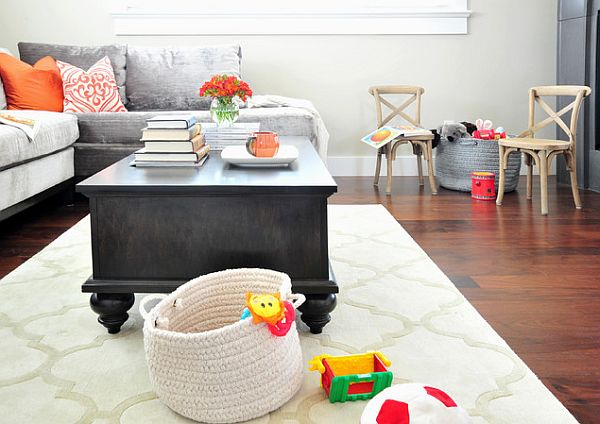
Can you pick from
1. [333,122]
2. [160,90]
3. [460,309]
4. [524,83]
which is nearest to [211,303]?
[460,309]

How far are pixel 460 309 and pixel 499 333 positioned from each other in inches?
7.5

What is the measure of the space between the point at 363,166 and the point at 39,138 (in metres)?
2.44

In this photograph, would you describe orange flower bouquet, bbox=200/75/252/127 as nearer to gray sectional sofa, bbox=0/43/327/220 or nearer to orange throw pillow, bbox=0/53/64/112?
gray sectional sofa, bbox=0/43/327/220

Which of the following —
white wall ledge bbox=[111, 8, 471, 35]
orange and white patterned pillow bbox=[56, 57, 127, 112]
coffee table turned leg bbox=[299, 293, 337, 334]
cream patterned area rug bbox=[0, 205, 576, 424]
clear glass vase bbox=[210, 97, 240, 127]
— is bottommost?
cream patterned area rug bbox=[0, 205, 576, 424]

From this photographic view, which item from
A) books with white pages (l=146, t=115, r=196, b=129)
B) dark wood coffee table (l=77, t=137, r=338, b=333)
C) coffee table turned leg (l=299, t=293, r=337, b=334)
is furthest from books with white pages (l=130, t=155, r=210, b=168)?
coffee table turned leg (l=299, t=293, r=337, b=334)

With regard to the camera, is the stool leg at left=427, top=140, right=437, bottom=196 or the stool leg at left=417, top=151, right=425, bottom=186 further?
the stool leg at left=417, top=151, right=425, bottom=186

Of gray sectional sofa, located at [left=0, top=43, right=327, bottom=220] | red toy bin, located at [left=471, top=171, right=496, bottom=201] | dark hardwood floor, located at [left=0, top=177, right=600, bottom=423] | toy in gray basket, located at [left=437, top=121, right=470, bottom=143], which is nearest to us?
dark hardwood floor, located at [left=0, top=177, right=600, bottom=423]

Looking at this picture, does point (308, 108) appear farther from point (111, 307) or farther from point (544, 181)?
point (111, 307)

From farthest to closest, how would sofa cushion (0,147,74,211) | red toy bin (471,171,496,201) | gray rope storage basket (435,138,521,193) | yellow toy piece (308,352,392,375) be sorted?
gray rope storage basket (435,138,521,193) < red toy bin (471,171,496,201) < sofa cushion (0,147,74,211) < yellow toy piece (308,352,392,375)

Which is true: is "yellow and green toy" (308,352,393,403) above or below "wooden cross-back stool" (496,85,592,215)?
below

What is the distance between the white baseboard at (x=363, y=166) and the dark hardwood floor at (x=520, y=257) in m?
0.53

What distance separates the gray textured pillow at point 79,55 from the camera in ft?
14.4

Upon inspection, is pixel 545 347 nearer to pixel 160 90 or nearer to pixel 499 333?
pixel 499 333

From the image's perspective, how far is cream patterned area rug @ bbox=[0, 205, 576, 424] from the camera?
146 centimetres
